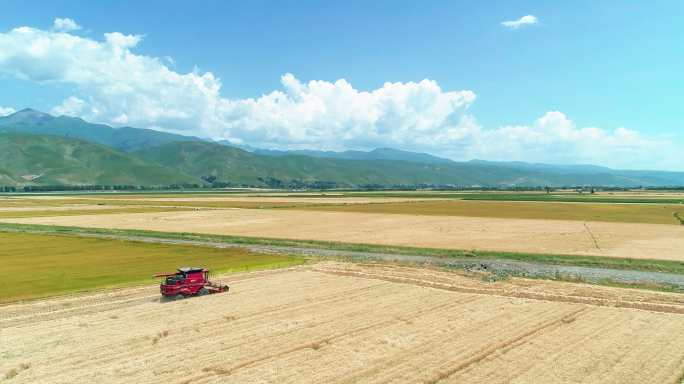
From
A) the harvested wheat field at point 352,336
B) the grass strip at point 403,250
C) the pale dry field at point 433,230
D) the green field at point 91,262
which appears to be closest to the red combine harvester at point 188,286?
the harvested wheat field at point 352,336

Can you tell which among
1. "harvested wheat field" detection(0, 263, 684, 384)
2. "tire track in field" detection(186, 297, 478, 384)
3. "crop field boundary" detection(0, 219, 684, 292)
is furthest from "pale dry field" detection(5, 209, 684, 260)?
"tire track in field" detection(186, 297, 478, 384)

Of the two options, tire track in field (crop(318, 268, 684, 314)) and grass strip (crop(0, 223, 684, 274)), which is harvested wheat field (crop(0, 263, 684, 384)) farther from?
grass strip (crop(0, 223, 684, 274))

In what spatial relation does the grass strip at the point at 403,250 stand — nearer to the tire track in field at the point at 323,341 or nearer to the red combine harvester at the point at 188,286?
the tire track in field at the point at 323,341

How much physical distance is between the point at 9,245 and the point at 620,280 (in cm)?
6204

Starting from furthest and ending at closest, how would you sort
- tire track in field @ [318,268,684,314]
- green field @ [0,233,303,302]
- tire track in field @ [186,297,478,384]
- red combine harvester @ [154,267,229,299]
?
green field @ [0,233,303,302] < red combine harvester @ [154,267,229,299] < tire track in field @ [318,268,684,314] < tire track in field @ [186,297,478,384]

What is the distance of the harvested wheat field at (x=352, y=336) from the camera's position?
19.7 metres

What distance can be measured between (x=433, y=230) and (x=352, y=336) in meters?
54.3

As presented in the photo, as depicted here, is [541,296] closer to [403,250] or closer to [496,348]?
[496,348]

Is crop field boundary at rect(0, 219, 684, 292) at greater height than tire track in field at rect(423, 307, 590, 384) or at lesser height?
lesser

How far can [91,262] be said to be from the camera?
4769 cm

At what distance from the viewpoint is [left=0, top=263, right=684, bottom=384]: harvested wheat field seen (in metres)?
19.7

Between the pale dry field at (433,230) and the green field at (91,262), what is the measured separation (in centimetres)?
1620

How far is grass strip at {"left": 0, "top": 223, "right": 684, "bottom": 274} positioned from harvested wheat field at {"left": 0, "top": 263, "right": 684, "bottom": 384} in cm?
1377

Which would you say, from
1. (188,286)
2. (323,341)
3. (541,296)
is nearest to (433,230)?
(541,296)
